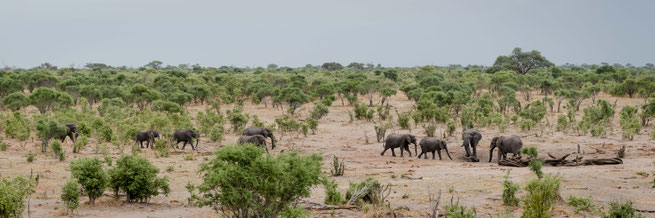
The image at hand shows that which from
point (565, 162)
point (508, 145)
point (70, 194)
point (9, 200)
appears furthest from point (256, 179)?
point (508, 145)

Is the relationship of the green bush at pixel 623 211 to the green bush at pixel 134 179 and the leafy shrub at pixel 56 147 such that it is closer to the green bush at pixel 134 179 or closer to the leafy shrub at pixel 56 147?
the green bush at pixel 134 179

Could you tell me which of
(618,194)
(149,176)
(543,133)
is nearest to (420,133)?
(543,133)

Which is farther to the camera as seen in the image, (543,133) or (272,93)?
(272,93)

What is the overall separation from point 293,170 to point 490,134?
20747mm

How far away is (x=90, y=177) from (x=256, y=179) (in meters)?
5.72

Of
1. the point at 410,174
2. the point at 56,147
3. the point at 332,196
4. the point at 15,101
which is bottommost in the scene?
the point at 410,174

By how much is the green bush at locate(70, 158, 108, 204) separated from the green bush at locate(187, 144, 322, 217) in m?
4.46

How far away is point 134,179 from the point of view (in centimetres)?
1420

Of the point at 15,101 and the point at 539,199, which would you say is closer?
the point at 539,199

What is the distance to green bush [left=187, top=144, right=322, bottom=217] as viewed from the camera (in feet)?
34.3

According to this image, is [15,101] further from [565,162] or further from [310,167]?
[565,162]

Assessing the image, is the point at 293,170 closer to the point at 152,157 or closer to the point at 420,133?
the point at 152,157

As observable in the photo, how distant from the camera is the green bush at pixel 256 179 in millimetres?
10469

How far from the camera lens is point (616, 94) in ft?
160
